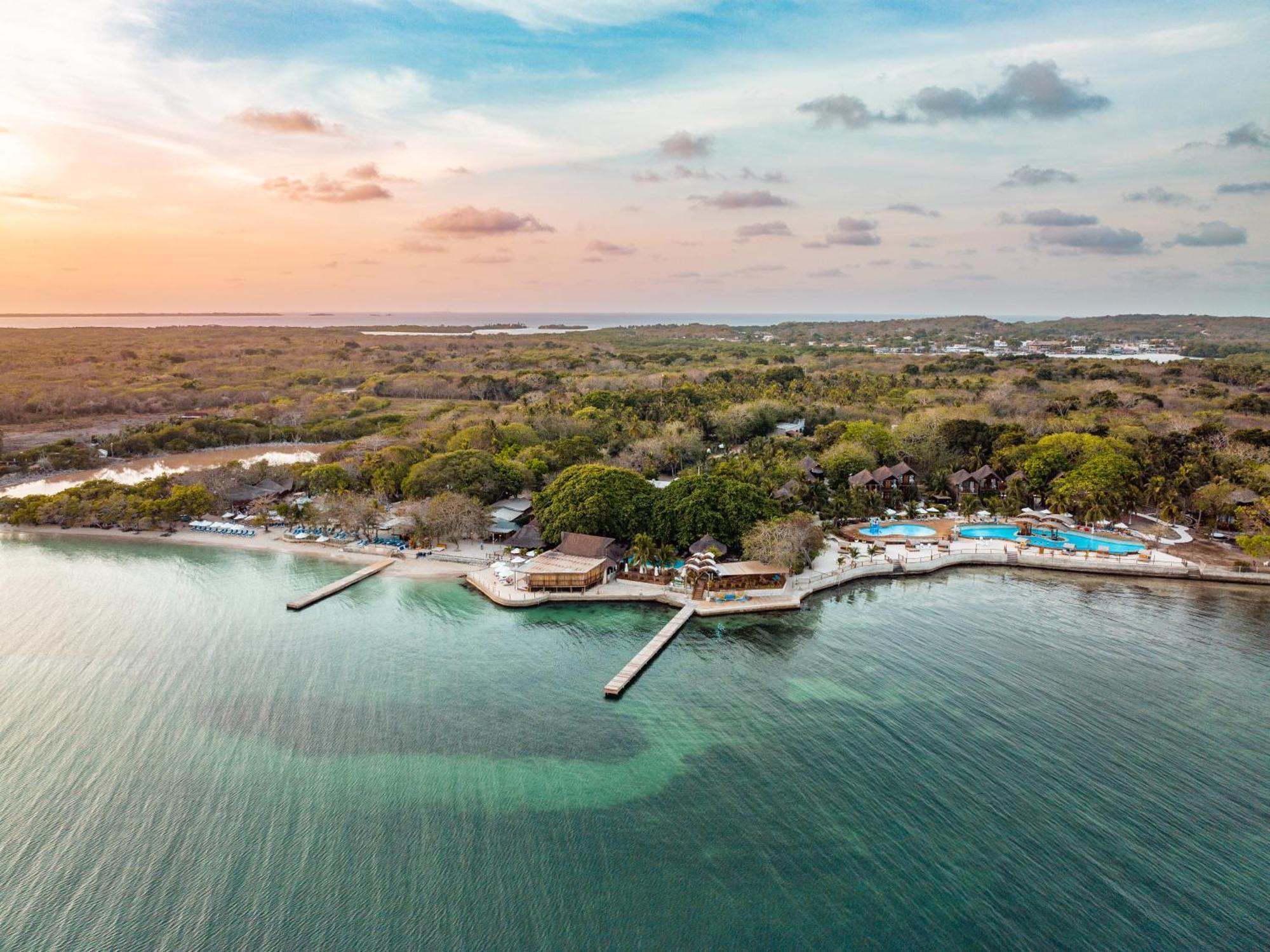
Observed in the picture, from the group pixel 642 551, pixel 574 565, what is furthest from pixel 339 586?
pixel 642 551

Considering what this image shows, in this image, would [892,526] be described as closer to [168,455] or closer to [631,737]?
[631,737]

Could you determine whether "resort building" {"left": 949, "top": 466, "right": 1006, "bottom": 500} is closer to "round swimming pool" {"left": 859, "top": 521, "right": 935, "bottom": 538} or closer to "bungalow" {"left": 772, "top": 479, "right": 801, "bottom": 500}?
"round swimming pool" {"left": 859, "top": 521, "right": 935, "bottom": 538}

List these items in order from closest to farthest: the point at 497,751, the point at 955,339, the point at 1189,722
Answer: the point at 497,751 → the point at 1189,722 → the point at 955,339

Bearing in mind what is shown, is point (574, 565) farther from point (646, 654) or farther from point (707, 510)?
point (646, 654)

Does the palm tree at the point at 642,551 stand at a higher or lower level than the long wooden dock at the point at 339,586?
higher

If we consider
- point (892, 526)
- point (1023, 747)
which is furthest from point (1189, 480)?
point (1023, 747)

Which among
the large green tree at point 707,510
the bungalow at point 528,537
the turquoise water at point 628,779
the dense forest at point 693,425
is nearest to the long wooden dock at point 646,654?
the turquoise water at point 628,779

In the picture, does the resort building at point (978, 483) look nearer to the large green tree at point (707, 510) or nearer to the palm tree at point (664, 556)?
the large green tree at point (707, 510)

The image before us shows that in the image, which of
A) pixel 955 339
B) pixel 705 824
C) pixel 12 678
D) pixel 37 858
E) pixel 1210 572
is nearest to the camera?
pixel 37 858
